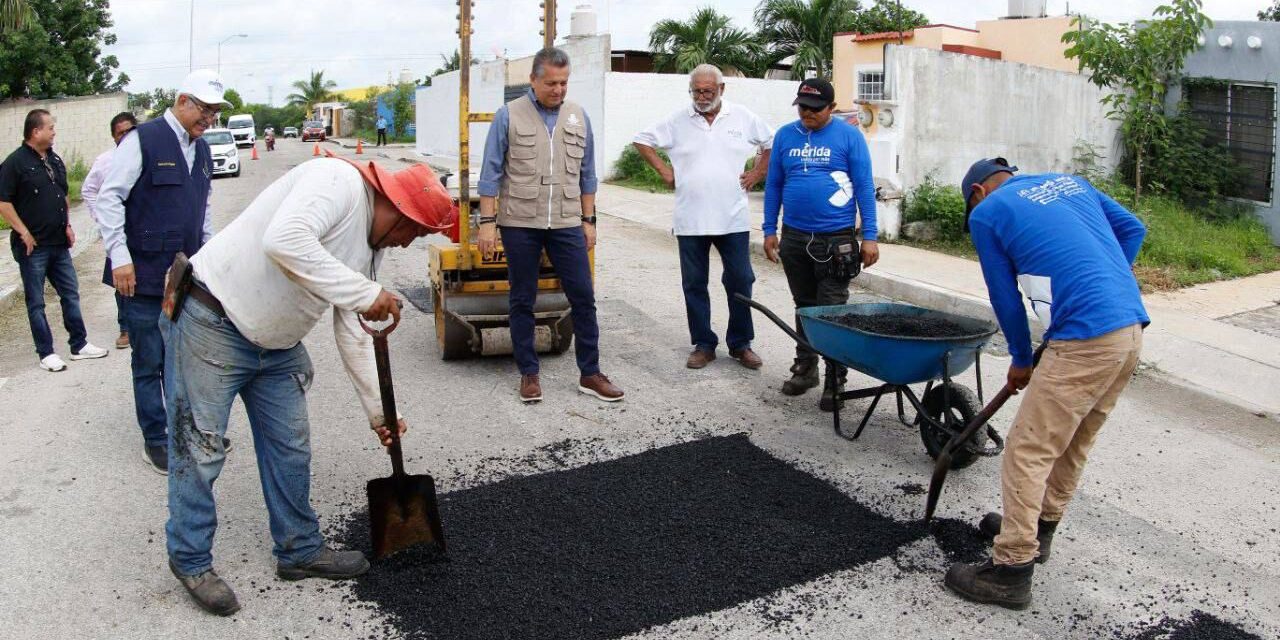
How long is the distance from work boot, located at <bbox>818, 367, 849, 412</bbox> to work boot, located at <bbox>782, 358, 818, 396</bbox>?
143 mm

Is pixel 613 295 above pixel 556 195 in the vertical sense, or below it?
below

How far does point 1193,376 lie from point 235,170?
2406cm

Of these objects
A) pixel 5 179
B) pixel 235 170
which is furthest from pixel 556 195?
pixel 235 170

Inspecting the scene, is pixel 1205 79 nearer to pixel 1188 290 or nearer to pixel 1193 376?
pixel 1188 290

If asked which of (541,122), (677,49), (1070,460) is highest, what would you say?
(677,49)

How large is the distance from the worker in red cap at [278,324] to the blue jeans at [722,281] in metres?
3.14

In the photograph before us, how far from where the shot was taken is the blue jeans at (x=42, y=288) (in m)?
6.80

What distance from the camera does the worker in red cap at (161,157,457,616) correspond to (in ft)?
10.9

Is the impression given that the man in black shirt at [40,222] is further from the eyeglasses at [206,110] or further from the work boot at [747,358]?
the work boot at [747,358]

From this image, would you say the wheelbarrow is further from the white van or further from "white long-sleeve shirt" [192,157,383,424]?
the white van

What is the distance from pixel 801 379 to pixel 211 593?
145 inches

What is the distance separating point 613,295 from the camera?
9.35 meters

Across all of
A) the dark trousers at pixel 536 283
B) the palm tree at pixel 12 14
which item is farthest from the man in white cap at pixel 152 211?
the palm tree at pixel 12 14

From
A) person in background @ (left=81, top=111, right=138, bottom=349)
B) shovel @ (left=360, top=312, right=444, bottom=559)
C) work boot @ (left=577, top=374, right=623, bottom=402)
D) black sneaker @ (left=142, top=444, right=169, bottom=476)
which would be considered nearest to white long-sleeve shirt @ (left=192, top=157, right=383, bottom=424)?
shovel @ (left=360, top=312, right=444, bottom=559)
